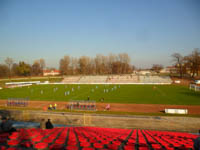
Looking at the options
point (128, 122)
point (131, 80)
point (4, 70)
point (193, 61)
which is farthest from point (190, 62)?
point (4, 70)

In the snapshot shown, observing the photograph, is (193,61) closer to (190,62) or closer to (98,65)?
(190,62)

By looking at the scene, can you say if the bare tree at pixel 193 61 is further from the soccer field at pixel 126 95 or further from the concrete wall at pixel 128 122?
the concrete wall at pixel 128 122

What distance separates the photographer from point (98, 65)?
11519 centimetres

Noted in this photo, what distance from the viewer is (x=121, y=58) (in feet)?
375

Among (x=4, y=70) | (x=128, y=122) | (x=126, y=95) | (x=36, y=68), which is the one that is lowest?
(x=126, y=95)

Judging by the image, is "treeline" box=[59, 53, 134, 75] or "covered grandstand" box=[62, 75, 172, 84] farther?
"treeline" box=[59, 53, 134, 75]

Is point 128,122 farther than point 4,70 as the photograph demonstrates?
No

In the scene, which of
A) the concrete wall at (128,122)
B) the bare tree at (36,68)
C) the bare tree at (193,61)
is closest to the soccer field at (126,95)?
the concrete wall at (128,122)

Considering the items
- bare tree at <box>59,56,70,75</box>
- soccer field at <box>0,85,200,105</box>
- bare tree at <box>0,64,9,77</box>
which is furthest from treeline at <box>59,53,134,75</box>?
soccer field at <box>0,85,200,105</box>

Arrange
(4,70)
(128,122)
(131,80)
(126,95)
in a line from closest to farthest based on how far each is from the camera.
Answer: (128,122) < (126,95) < (131,80) < (4,70)

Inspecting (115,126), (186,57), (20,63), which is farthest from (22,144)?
(20,63)

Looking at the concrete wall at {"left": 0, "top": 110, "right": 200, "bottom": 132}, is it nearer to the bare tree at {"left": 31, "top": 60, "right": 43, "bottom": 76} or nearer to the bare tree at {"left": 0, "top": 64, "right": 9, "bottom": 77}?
the bare tree at {"left": 0, "top": 64, "right": 9, "bottom": 77}

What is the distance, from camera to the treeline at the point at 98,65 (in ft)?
373

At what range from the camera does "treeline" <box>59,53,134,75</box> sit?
373ft
